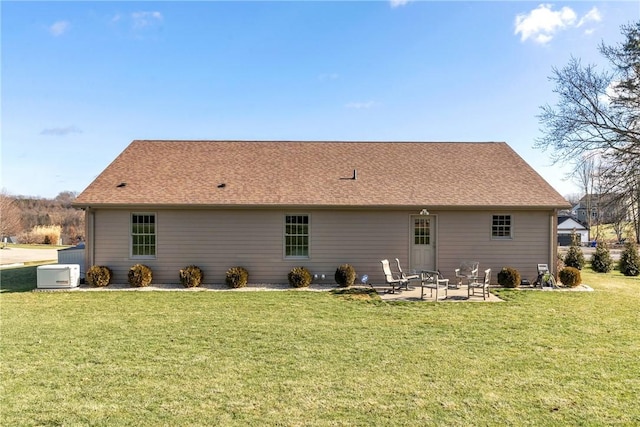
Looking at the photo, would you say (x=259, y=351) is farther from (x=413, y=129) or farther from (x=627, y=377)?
(x=413, y=129)

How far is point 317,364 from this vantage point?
548cm

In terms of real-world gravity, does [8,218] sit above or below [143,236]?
above

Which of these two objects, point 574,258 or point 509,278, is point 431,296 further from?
point 574,258

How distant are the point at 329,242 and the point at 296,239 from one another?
1.18 m

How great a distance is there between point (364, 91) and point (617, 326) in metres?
12.3

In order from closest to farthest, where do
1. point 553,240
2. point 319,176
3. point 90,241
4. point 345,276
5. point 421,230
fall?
point 345,276
point 90,241
point 553,240
point 421,230
point 319,176

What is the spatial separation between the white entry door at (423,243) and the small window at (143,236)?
9.13m

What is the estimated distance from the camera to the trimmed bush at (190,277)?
39.1ft

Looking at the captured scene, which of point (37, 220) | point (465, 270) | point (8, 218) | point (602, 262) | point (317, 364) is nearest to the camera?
point (317, 364)

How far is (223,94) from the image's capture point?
670 inches

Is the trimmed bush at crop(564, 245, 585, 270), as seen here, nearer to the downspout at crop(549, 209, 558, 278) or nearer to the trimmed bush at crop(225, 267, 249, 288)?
the downspout at crop(549, 209, 558, 278)

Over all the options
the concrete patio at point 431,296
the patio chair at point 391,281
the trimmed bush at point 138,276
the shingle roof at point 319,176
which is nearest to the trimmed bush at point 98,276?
the trimmed bush at point 138,276

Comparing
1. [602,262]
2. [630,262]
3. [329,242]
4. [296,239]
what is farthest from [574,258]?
[296,239]

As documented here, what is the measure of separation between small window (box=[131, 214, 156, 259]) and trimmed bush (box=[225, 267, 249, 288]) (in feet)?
9.70
